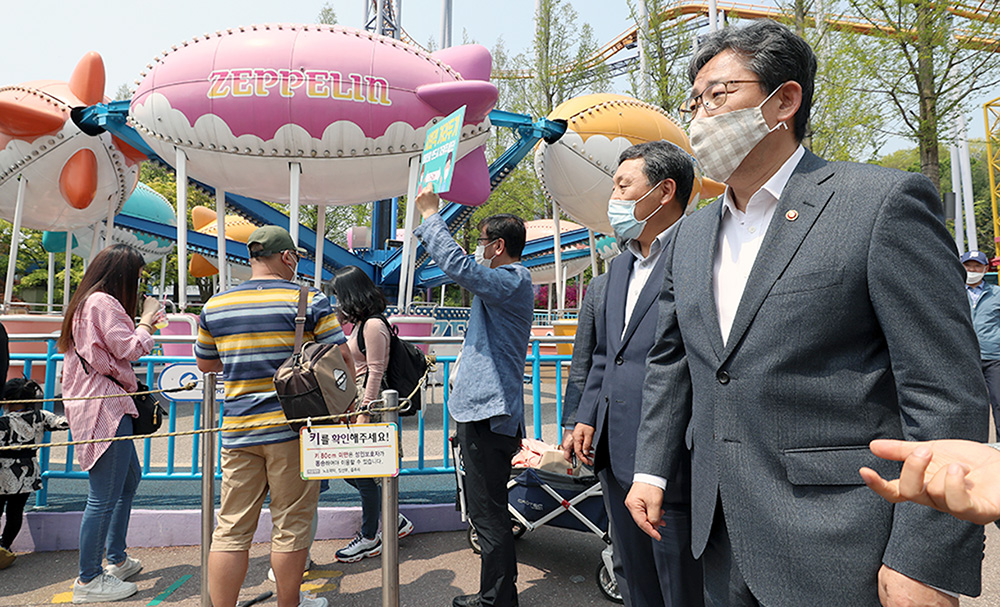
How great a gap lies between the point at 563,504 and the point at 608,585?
1.63 feet

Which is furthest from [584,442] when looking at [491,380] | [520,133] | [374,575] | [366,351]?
[520,133]

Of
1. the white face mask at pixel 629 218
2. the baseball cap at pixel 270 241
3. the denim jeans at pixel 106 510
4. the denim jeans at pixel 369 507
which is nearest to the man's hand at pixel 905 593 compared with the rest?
the white face mask at pixel 629 218

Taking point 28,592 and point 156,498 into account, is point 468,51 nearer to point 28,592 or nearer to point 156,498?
point 156,498

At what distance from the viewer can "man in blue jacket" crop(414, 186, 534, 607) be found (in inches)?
112

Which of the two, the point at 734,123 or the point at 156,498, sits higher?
the point at 734,123

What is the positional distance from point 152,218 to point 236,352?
17.1 metres

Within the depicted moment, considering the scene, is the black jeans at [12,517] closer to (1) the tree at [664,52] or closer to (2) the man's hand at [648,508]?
(2) the man's hand at [648,508]

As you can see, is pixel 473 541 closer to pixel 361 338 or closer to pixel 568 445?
pixel 568 445

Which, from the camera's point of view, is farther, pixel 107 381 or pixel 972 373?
pixel 107 381

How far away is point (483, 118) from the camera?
8336 millimetres

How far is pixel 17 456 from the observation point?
11.7ft

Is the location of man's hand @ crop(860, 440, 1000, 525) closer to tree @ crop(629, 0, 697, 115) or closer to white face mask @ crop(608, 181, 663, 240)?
white face mask @ crop(608, 181, 663, 240)

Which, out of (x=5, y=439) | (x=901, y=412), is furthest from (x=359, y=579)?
(x=901, y=412)

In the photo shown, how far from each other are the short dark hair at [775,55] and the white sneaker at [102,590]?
4056mm
